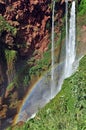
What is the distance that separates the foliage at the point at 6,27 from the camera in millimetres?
30395

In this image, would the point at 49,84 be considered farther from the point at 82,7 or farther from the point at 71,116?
the point at 71,116

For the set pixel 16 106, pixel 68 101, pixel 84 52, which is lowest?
pixel 16 106

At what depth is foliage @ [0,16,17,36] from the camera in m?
30.4

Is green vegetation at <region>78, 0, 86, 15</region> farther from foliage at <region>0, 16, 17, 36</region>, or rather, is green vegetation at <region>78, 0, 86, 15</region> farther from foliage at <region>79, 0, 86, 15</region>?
foliage at <region>0, 16, 17, 36</region>

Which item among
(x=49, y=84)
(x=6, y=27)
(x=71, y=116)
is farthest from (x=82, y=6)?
(x=71, y=116)

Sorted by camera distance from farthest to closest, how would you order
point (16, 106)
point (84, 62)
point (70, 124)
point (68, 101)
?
1. point (16, 106)
2. point (84, 62)
3. point (68, 101)
4. point (70, 124)

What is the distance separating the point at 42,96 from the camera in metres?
30.1

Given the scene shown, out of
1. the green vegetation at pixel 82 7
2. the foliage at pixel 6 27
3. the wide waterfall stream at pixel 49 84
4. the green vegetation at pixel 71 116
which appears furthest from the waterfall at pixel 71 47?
the green vegetation at pixel 71 116

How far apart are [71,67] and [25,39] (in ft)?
13.8

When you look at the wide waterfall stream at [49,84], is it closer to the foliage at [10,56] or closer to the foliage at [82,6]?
the foliage at [82,6]

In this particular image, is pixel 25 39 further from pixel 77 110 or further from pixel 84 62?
pixel 77 110

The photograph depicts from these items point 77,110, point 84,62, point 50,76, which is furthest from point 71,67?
point 77,110

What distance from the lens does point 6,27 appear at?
100 feet

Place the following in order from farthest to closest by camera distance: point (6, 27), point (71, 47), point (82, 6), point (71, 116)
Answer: point (82, 6) < point (71, 47) < point (6, 27) < point (71, 116)
